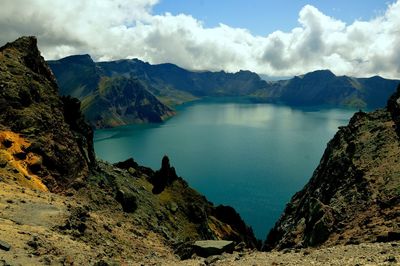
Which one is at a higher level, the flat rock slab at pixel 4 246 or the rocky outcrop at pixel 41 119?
the rocky outcrop at pixel 41 119

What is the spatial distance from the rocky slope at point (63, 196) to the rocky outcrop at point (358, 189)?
11160mm

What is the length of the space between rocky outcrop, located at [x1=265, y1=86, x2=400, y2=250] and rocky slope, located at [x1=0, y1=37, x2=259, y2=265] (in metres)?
11.2

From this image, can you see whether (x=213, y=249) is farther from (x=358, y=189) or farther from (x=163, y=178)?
(x=163, y=178)

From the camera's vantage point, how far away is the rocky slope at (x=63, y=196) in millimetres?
32938

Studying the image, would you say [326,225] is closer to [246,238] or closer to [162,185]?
[162,185]

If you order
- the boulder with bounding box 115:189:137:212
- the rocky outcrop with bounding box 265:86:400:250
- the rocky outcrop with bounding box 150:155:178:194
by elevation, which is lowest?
the rocky outcrop with bounding box 150:155:178:194

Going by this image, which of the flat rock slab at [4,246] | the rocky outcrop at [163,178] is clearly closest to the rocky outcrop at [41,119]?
the rocky outcrop at [163,178]

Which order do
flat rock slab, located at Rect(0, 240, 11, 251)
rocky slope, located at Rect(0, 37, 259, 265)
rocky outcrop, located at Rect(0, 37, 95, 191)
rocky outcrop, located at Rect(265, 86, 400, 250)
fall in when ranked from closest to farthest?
flat rock slab, located at Rect(0, 240, 11, 251) → rocky slope, located at Rect(0, 37, 259, 265) → rocky outcrop, located at Rect(265, 86, 400, 250) → rocky outcrop, located at Rect(0, 37, 95, 191)

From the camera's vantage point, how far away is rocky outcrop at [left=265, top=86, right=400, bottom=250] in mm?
41250

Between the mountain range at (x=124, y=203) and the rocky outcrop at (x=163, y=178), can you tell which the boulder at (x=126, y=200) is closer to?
the mountain range at (x=124, y=203)

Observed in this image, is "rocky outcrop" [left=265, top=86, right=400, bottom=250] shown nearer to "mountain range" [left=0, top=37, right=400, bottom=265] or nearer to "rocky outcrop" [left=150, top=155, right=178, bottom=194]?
"mountain range" [left=0, top=37, right=400, bottom=265]

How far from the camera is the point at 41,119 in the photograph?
207 feet

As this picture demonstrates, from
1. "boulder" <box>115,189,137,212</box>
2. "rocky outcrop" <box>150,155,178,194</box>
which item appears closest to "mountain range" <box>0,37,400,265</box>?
"boulder" <box>115,189,137,212</box>

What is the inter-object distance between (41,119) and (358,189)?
49463 millimetres
